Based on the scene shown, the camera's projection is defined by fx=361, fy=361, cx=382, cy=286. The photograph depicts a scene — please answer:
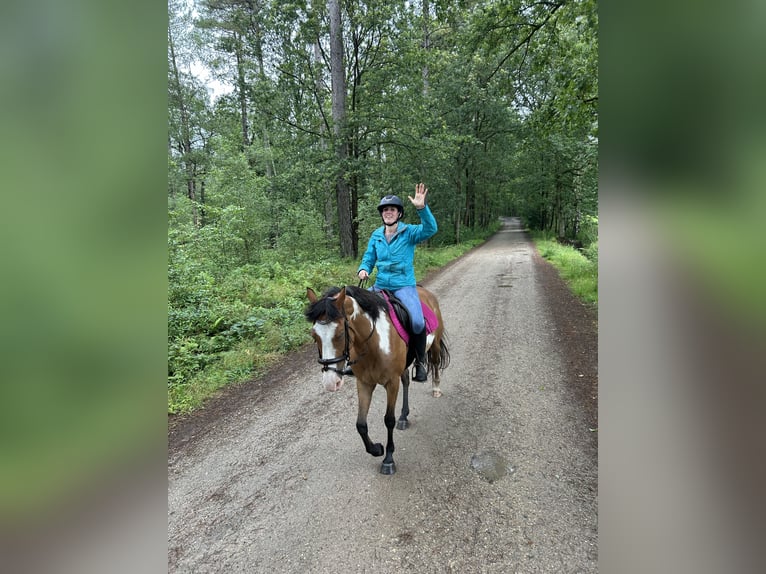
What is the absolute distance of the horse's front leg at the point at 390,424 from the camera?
3.47 metres

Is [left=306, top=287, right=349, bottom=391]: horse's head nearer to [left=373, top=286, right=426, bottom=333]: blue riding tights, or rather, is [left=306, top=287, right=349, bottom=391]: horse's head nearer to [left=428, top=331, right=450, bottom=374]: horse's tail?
[left=373, top=286, right=426, bottom=333]: blue riding tights

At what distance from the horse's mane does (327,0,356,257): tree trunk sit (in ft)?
30.6

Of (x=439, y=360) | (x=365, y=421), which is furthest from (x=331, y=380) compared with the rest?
(x=439, y=360)

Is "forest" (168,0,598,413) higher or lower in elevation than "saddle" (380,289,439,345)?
higher

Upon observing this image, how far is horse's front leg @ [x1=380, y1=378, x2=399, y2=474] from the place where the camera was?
3474 millimetres

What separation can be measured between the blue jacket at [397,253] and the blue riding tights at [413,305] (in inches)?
3.6

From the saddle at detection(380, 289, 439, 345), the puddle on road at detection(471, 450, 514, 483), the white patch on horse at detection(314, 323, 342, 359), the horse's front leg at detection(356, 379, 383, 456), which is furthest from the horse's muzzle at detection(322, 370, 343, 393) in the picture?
the puddle on road at detection(471, 450, 514, 483)

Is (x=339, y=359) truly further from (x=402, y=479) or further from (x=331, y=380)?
(x=402, y=479)

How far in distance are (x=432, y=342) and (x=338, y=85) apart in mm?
11042

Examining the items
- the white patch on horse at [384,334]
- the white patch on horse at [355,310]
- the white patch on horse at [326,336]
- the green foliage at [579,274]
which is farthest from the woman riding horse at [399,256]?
the green foliage at [579,274]

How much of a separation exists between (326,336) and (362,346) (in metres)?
0.57

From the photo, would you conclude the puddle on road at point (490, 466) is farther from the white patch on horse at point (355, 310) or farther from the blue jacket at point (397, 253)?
the blue jacket at point (397, 253)

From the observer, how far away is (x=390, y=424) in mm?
3559
